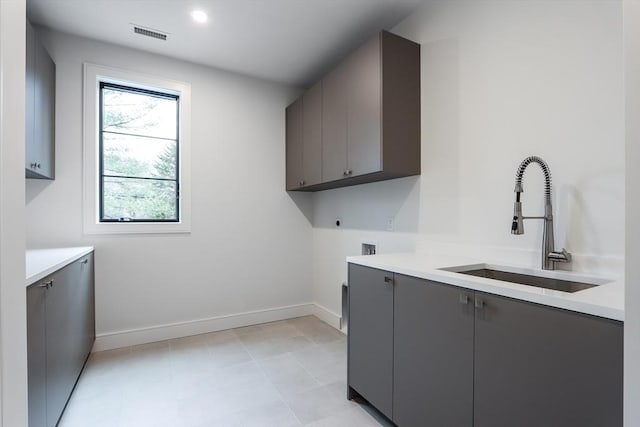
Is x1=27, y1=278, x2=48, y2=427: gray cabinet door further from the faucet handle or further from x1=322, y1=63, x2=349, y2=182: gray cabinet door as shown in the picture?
the faucet handle

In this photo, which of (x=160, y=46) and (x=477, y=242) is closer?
(x=477, y=242)

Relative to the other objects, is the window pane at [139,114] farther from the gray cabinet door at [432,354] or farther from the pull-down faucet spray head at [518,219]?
the pull-down faucet spray head at [518,219]

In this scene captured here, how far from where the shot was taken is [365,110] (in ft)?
7.36

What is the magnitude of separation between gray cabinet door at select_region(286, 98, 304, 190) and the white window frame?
3.41 feet

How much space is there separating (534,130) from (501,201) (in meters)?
0.41

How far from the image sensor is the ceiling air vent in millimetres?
2545

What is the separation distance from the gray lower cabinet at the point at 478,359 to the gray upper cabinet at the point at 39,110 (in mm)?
2305

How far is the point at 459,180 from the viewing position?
6.68 feet

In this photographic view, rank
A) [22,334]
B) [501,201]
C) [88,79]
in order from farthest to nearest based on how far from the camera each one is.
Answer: [88,79] → [501,201] → [22,334]

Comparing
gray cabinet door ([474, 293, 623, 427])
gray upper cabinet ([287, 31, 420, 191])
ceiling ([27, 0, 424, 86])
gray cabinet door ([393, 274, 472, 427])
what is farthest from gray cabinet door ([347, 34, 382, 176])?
gray cabinet door ([474, 293, 623, 427])

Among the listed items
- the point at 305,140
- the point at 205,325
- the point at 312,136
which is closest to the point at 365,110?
the point at 312,136

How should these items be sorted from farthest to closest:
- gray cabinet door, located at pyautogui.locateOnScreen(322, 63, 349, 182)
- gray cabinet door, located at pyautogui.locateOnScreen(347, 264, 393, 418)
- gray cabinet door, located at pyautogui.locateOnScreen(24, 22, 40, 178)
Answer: gray cabinet door, located at pyautogui.locateOnScreen(322, 63, 349, 182) → gray cabinet door, located at pyautogui.locateOnScreen(24, 22, 40, 178) → gray cabinet door, located at pyautogui.locateOnScreen(347, 264, 393, 418)

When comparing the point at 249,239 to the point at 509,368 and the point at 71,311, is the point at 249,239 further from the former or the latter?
the point at 509,368

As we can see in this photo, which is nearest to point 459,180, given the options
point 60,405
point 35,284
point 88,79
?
point 35,284
